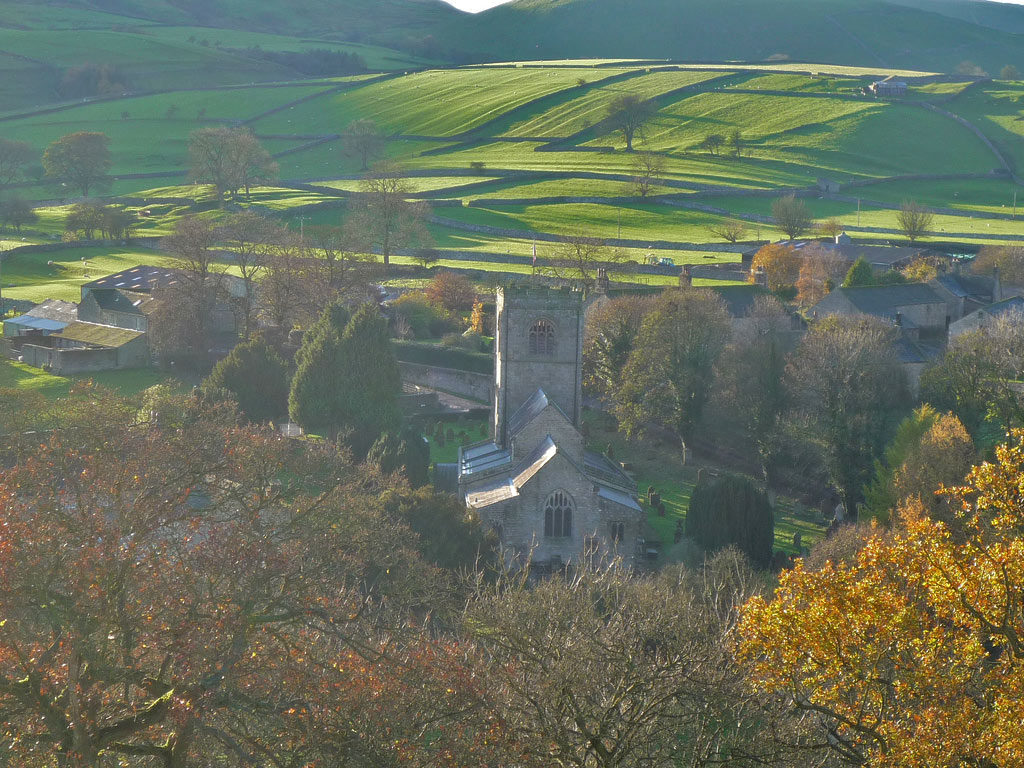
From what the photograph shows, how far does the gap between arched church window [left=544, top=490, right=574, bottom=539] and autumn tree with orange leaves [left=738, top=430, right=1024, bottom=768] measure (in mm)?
21582

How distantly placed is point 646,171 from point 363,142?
35.1 metres

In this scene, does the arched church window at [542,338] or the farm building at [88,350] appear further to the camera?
the farm building at [88,350]

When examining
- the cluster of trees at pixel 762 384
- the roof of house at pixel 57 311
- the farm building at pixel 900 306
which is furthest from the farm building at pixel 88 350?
the farm building at pixel 900 306

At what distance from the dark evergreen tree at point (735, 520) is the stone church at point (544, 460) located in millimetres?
2235

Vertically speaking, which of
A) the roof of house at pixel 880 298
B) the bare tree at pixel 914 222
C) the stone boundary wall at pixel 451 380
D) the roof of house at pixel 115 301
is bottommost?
the stone boundary wall at pixel 451 380

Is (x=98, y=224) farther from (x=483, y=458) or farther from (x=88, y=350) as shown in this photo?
(x=483, y=458)

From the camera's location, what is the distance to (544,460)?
36250 millimetres

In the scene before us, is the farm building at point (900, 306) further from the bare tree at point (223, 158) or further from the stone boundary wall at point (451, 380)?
the bare tree at point (223, 158)

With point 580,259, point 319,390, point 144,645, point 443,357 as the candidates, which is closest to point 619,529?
point 319,390

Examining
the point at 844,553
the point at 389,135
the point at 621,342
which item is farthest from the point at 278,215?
the point at 844,553

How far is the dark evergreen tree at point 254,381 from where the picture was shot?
51531 millimetres

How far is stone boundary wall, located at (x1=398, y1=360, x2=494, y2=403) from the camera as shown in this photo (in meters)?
58.5

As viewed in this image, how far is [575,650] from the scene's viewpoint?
15.4 metres

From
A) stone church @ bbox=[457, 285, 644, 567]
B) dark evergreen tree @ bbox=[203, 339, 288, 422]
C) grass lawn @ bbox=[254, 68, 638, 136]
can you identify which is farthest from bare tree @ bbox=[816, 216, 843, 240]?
grass lawn @ bbox=[254, 68, 638, 136]
